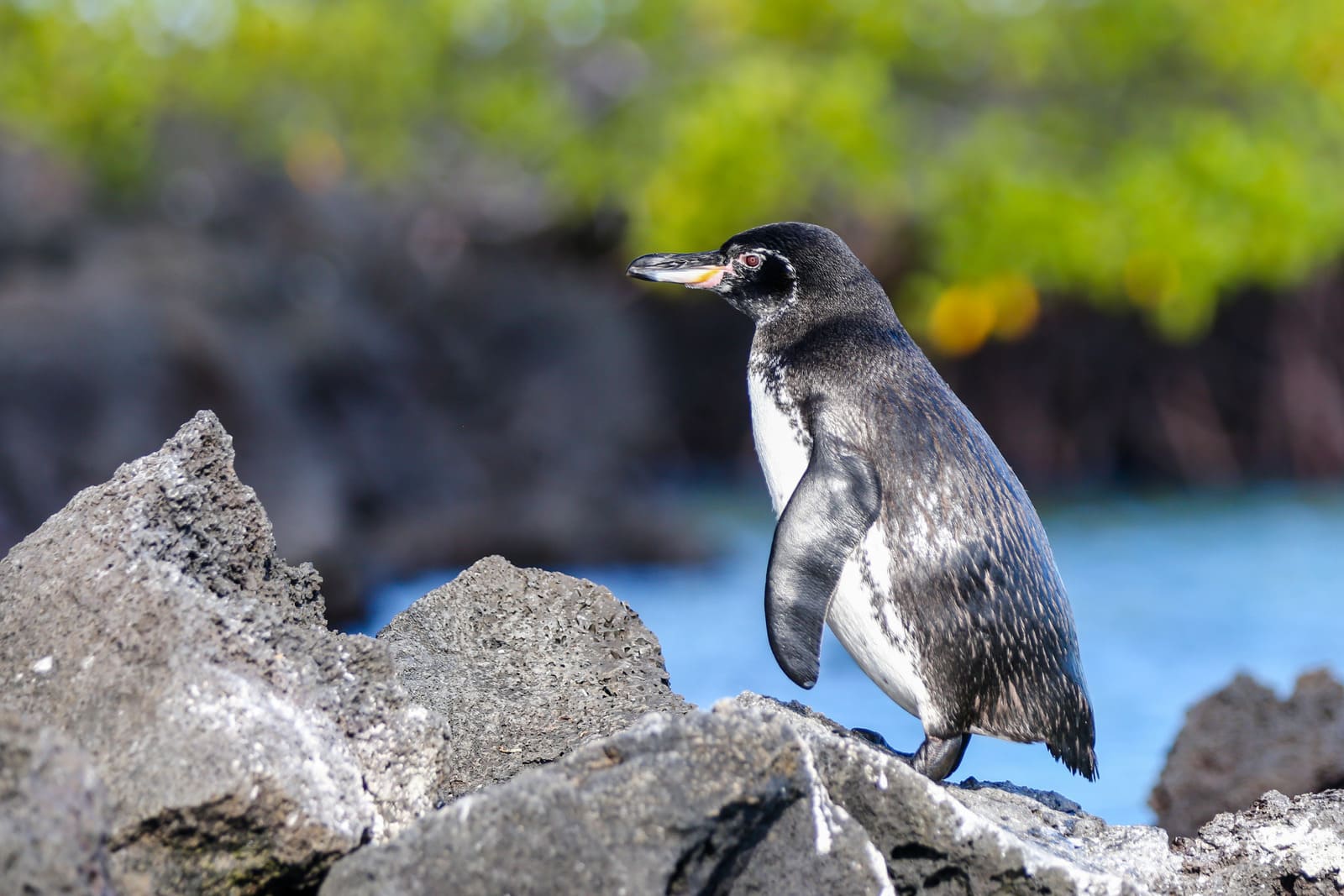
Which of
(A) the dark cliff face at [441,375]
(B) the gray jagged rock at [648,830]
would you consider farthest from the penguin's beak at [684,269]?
(A) the dark cliff face at [441,375]

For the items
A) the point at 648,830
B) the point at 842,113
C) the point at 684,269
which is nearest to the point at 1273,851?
the point at 648,830

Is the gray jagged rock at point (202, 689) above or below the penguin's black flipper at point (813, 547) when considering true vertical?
below

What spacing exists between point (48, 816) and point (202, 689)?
43cm

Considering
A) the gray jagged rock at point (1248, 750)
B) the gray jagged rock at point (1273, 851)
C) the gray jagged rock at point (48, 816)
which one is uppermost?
the gray jagged rock at point (1248, 750)

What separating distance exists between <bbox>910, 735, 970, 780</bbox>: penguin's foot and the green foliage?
12.5m

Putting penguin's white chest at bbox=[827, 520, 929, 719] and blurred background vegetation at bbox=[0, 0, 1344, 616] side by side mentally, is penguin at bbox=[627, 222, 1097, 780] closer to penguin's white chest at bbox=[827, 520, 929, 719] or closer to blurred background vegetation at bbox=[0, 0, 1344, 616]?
penguin's white chest at bbox=[827, 520, 929, 719]

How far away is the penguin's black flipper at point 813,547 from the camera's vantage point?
2947mm

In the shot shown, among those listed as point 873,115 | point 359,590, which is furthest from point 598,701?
point 873,115

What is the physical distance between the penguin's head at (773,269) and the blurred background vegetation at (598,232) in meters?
8.32

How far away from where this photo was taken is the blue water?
8.27 meters

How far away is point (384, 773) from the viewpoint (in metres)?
2.41

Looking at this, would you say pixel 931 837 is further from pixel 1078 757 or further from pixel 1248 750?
pixel 1248 750

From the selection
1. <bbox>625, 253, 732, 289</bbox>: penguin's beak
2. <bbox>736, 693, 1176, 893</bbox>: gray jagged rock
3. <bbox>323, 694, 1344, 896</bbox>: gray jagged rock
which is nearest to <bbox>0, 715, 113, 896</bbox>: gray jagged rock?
<bbox>323, 694, 1344, 896</bbox>: gray jagged rock

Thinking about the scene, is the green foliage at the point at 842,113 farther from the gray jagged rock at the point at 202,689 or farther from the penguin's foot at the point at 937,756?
the gray jagged rock at the point at 202,689
